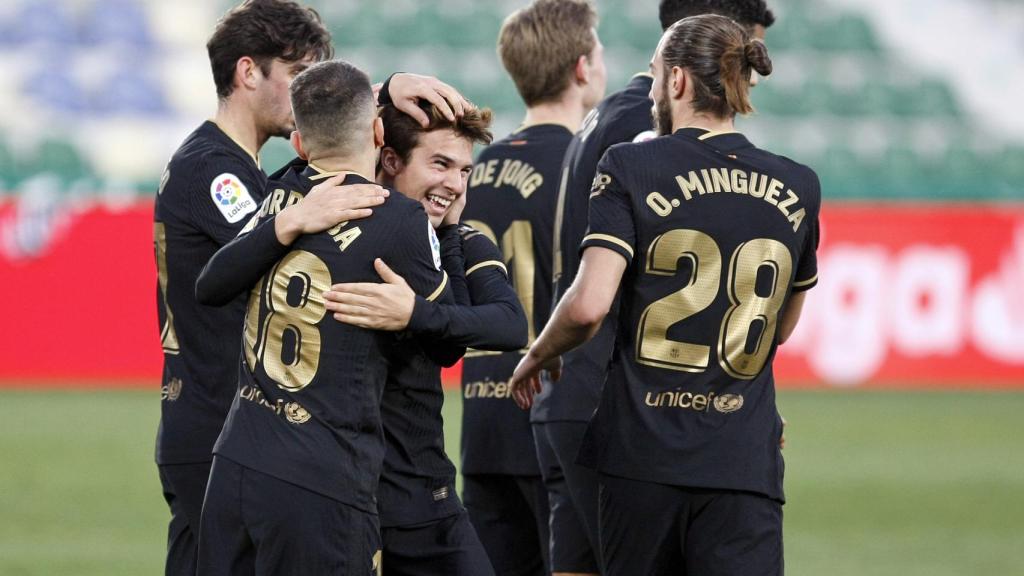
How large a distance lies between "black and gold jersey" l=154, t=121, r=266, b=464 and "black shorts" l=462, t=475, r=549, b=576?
1.31m

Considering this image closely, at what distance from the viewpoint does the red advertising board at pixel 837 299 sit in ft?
45.0

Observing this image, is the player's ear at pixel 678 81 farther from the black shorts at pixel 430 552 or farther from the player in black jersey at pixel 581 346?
the black shorts at pixel 430 552

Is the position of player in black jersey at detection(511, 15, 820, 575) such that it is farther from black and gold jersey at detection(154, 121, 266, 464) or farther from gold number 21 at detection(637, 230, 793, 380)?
black and gold jersey at detection(154, 121, 266, 464)

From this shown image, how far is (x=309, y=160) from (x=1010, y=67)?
66.2 ft

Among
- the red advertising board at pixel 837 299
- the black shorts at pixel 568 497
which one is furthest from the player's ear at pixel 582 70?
the red advertising board at pixel 837 299

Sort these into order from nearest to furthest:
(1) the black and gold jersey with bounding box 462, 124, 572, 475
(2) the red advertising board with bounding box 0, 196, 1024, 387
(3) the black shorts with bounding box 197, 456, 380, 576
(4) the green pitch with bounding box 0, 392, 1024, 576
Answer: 1. (3) the black shorts with bounding box 197, 456, 380, 576
2. (1) the black and gold jersey with bounding box 462, 124, 572, 475
3. (4) the green pitch with bounding box 0, 392, 1024, 576
4. (2) the red advertising board with bounding box 0, 196, 1024, 387

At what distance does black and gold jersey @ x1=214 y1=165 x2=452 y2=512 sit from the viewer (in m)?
3.33

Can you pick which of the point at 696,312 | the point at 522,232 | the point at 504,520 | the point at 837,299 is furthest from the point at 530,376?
the point at 837,299

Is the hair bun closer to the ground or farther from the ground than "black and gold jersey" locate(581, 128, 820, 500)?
farther from the ground

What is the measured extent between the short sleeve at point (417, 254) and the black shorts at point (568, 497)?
125 centimetres

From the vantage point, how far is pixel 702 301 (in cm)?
369

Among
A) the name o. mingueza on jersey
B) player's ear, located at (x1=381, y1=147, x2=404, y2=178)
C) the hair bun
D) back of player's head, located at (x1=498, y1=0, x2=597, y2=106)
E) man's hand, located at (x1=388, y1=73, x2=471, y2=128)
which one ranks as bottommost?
the name o. mingueza on jersey

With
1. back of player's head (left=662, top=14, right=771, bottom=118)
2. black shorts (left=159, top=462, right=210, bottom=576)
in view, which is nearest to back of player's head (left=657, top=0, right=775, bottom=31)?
back of player's head (left=662, top=14, right=771, bottom=118)

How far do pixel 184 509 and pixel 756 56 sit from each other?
80.5 inches
